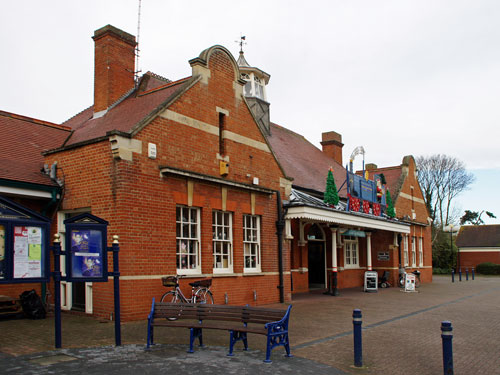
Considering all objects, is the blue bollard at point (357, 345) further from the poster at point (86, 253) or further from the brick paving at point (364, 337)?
the poster at point (86, 253)

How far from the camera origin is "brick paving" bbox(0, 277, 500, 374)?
779cm

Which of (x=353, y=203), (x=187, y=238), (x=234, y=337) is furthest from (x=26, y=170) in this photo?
Result: (x=353, y=203)

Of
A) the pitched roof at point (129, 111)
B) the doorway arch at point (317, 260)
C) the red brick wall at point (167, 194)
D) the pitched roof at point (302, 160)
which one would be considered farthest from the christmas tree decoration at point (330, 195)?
the pitched roof at point (129, 111)

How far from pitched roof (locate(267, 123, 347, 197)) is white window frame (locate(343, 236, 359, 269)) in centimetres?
226

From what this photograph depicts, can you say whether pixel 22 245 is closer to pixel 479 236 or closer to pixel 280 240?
pixel 280 240

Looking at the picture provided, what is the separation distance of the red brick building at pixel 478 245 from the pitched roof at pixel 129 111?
4561 centimetres

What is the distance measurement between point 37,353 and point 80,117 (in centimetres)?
1272

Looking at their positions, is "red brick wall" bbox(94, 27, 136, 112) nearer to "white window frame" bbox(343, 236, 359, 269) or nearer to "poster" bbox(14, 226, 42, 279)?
"poster" bbox(14, 226, 42, 279)

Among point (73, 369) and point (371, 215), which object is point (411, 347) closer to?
point (73, 369)

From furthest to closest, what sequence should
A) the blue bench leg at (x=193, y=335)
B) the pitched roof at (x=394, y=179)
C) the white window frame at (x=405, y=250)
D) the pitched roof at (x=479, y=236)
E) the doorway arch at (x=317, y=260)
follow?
the pitched roof at (x=479, y=236) → the pitched roof at (x=394, y=179) → the white window frame at (x=405, y=250) → the doorway arch at (x=317, y=260) → the blue bench leg at (x=193, y=335)

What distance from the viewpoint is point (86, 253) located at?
8.36 metres

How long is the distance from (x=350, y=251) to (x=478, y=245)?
37.5 m

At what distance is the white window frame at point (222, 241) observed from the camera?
1371 centimetres

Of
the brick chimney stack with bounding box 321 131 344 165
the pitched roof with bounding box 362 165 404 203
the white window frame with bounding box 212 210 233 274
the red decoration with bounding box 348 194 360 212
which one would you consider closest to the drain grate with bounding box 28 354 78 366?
the white window frame with bounding box 212 210 233 274
